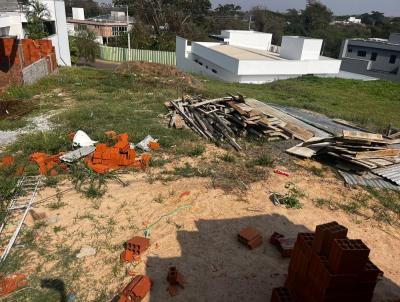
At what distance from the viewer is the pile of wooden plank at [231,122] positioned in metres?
9.34

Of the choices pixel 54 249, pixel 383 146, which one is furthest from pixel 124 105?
pixel 383 146

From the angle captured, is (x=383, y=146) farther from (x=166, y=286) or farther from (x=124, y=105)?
(x=124, y=105)

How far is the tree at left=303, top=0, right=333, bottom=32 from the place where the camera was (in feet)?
216

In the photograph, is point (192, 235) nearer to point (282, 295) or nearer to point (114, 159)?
point (282, 295)

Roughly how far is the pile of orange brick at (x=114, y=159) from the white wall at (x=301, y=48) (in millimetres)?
22605

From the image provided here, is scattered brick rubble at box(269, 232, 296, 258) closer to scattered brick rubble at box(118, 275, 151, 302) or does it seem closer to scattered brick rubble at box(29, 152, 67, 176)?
scattered brick rubble at box(118, 275, 151, 302)

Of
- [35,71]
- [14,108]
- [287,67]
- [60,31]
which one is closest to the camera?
[14,108]

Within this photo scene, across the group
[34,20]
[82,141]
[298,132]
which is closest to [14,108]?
[82,141]

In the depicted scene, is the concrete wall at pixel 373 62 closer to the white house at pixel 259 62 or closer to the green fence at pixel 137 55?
the white house at pixel 259 62

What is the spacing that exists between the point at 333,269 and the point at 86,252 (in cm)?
351

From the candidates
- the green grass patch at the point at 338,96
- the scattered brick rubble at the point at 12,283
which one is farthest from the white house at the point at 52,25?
the scattered brick rubble at the point at 12,283

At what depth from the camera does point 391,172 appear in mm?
7801

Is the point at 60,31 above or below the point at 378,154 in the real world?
above

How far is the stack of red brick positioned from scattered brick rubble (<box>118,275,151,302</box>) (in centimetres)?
165
